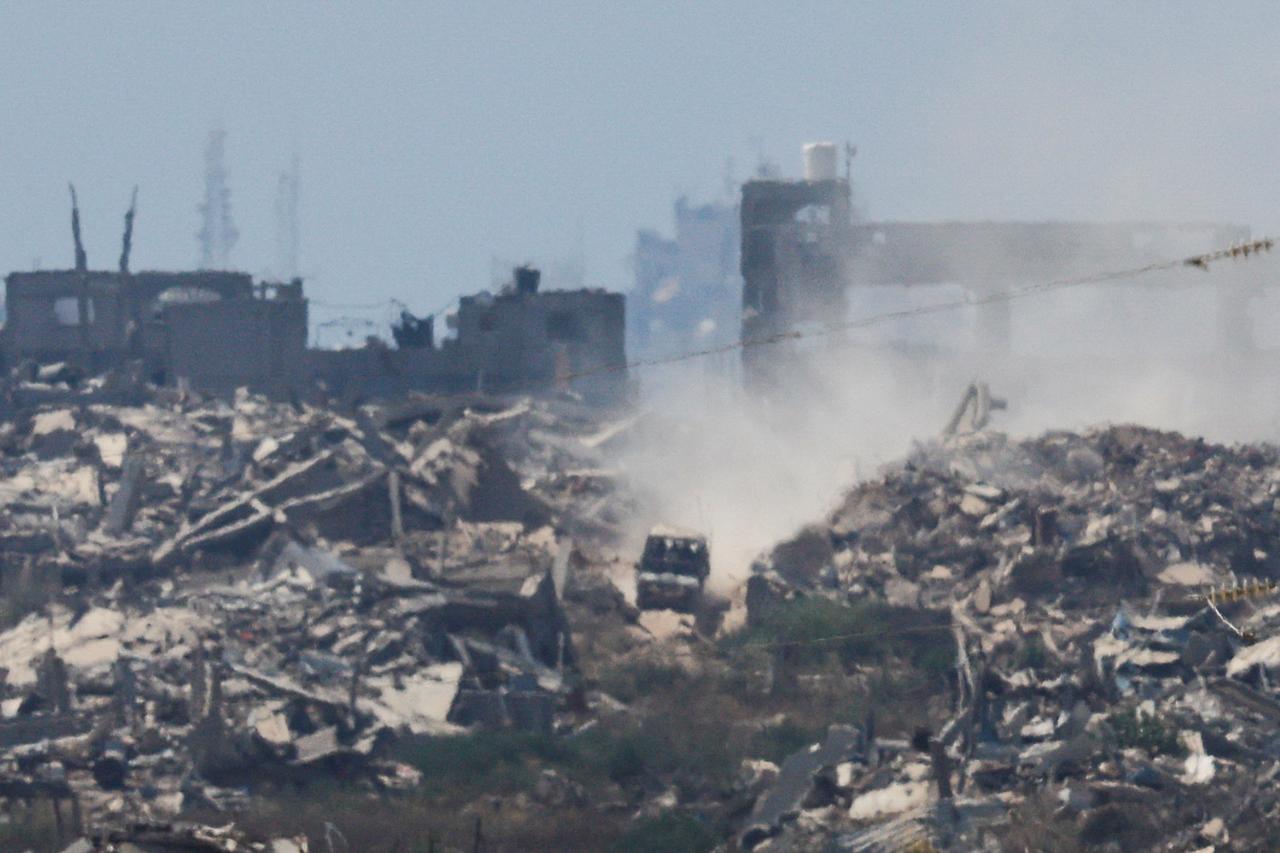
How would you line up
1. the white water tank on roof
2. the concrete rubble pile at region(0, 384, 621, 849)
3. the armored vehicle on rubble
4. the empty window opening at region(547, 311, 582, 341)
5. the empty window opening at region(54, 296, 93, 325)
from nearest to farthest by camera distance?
the concrete rubble pile at region(0, 384, 621, 849), the armored vehicle on rubble, the empty window opening at region(54, 296, 93, 325), the empty window opening at region(547, 311, 582, 341), the white water tank on roof

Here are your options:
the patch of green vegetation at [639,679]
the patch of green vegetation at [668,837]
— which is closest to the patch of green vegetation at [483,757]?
the patch of green vegetation at [668,837]

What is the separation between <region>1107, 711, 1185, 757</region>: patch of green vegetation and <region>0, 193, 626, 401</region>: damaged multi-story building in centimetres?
3287

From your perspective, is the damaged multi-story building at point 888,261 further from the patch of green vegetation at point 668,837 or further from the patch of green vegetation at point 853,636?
the patch of green vegetation at point 668,837

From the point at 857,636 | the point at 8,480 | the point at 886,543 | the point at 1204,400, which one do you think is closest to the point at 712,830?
the point at 857,636

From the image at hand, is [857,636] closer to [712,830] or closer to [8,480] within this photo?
[712,830]

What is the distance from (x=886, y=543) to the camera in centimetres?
3083

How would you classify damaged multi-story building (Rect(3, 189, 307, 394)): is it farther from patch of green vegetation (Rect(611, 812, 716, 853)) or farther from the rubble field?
patch of green vegetation (Rect(611, 812, 716, 853))

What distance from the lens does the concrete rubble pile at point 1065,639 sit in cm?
1827

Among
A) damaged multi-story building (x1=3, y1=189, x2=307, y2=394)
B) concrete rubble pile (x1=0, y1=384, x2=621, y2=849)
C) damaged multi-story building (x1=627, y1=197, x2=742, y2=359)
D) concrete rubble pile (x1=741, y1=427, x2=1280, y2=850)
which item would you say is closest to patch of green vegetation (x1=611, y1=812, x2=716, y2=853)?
concrete rubble pile (x1=741, y1=427, x2=1280, y2=850)

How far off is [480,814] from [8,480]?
2011 cm

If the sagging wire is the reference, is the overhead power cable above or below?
above

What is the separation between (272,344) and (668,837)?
36907 millimetres

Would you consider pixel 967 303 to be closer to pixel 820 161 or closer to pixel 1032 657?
pixel 1032 657

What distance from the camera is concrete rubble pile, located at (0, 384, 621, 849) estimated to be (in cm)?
2123
